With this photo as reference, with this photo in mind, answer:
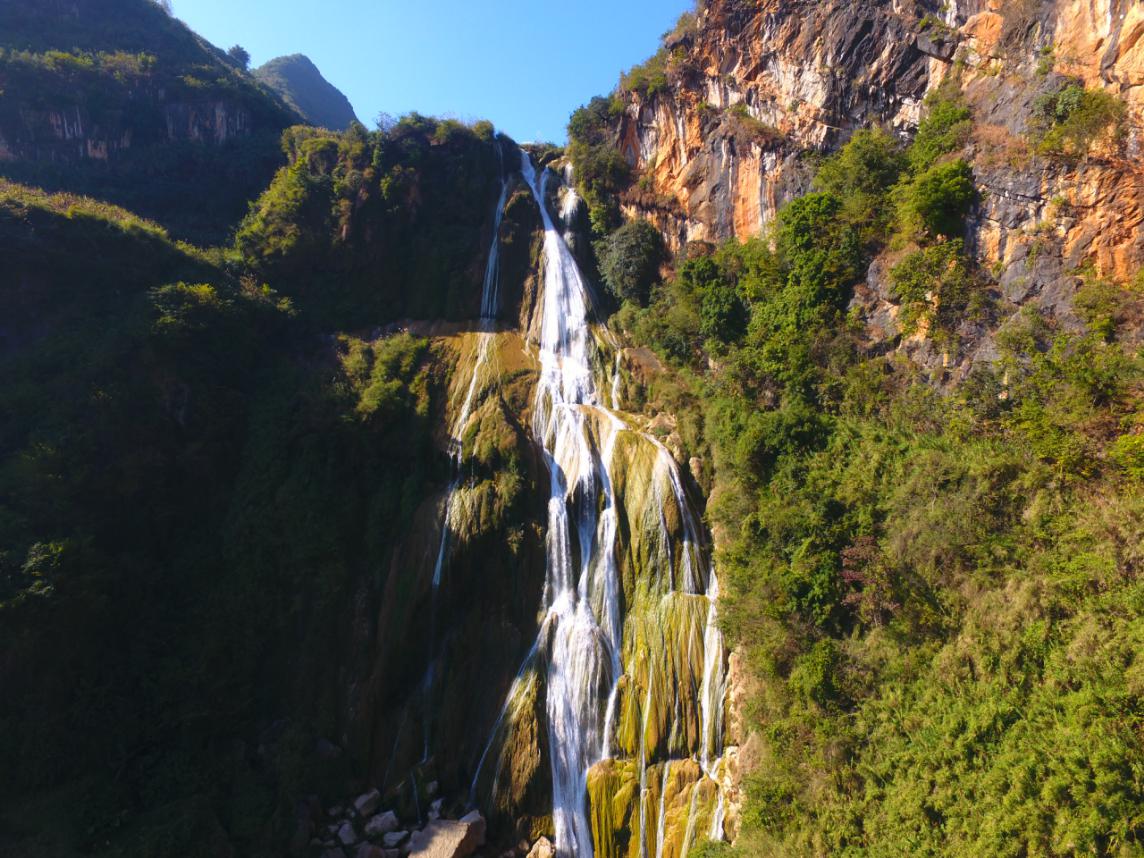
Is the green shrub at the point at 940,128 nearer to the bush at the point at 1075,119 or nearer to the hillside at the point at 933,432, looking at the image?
the hillside at the point at 933,432

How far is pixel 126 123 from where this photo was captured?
2773cm

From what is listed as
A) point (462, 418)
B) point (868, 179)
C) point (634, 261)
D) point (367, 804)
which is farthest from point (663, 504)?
point (868, 179)

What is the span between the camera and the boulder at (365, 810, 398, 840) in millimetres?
12695

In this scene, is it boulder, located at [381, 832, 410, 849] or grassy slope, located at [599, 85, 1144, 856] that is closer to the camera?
grassy slope, located at [599, 85, 1144, 856]

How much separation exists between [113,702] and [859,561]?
1954cm

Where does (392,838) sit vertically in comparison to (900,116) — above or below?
below

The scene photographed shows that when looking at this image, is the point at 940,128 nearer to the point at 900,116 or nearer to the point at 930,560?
the point at 900,116

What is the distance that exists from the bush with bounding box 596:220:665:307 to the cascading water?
6.42m

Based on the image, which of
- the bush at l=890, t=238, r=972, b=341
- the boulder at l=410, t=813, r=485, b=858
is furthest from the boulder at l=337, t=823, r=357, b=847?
the bush at l=890, t=238, r=972, b=341

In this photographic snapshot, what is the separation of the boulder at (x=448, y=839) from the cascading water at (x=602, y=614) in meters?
1.17

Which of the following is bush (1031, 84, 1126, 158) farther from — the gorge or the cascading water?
the cascading water

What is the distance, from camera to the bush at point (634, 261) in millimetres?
23516

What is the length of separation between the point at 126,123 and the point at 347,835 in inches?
1444

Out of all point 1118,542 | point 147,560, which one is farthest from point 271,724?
point 1118,542
